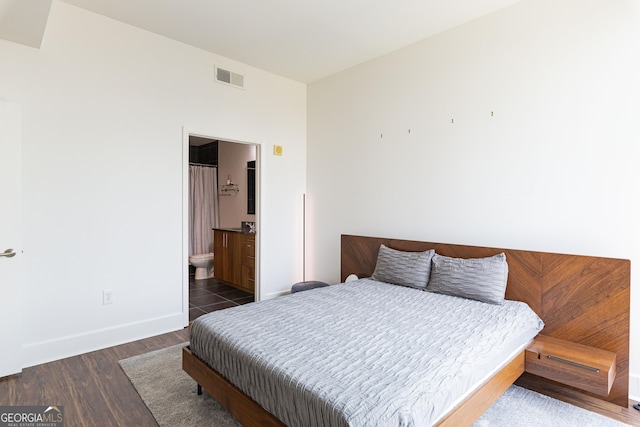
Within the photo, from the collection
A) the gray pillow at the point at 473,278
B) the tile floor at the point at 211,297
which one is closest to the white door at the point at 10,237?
the tile floor at the point at 211,297

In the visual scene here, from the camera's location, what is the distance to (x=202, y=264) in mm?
5703

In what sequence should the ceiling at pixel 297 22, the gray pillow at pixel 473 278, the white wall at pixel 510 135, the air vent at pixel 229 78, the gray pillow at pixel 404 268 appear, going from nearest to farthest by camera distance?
the white wall at pixel 510 135 < the gray pillow at pixel 473 278 < the ceiling at pixel 297 22 < the gray pillow at pixel 404 268 < the air vent at pixel 229 78

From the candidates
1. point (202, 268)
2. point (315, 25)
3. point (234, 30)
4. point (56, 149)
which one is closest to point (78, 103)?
point (56, 149)

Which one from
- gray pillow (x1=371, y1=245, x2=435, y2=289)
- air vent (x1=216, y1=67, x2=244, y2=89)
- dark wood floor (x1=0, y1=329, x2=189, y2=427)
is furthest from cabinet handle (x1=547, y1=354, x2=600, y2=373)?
air vent (x1=216, y1=67, x2=244, y2=89)

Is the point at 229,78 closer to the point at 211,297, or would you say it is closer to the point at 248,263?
the point at 248,263

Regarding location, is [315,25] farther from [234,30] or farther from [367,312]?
[367,312]

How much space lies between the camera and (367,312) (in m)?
2.39

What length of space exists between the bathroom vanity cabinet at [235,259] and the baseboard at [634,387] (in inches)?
150

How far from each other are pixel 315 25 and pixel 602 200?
9.05ft

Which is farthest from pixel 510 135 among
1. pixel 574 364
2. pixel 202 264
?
pixel 202 264

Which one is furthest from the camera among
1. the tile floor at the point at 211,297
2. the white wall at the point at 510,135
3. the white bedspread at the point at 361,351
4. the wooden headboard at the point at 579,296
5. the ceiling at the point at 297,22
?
the tile floor at the point at 211,297

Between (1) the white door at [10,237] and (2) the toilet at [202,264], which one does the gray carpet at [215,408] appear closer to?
(1) the white door at [10,237]

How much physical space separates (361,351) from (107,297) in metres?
2.56

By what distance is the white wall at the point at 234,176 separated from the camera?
5.75m
